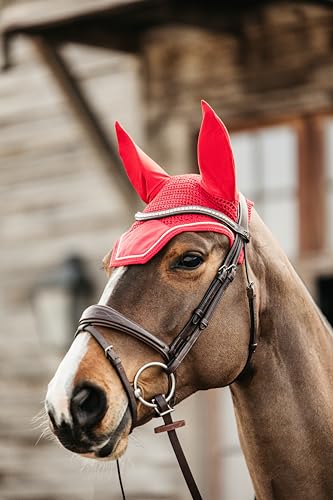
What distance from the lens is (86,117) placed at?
5.61 metres

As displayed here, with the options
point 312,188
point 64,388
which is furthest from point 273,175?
point 64,388

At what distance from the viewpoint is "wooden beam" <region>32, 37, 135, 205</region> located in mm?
5371

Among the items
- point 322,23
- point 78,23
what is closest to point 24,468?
point 78,23

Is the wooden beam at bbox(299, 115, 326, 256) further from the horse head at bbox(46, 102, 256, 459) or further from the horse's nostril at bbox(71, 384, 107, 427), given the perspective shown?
the horse's nostril at bbox(71, 384, 107, 427)

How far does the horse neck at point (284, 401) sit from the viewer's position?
7.95 ft

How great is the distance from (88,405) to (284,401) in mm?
536

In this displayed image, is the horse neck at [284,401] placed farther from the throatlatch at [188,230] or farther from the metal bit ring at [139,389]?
the metal bit ring at [139,389]

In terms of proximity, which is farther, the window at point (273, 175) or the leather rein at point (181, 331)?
the window at point (273, 175)

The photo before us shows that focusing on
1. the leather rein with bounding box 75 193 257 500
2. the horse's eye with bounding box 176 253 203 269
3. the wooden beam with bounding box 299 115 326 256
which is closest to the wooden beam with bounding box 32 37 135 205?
the wooden beam with bounding box 299 115 326 256

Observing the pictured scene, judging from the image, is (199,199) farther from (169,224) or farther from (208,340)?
(208,340)

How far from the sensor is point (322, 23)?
17.4 ft

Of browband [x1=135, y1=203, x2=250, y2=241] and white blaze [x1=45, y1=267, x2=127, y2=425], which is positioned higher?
browband [x1=135, y1=203, x2=250, y2=241]

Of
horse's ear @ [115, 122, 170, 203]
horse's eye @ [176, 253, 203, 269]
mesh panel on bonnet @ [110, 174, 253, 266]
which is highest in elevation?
horse's ear @ [115, 122, 170, 203]

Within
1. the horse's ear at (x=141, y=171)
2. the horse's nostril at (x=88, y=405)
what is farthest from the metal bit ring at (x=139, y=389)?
the horse's ear at (x=141, y=171)
